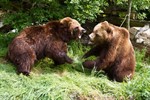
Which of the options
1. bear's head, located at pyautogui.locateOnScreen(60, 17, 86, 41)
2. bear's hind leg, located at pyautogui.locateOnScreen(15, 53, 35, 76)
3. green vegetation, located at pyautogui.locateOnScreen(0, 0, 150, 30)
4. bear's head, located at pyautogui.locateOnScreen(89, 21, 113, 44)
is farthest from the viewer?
green vegetation, located at pyautogui.locateOnScreen(0, 0, 150, 30)

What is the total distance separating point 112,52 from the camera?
6.32 meters

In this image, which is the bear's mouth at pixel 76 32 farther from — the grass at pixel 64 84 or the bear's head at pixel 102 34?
the grass at pixel 64 84

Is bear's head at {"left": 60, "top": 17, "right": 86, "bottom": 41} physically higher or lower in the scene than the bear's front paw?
higher

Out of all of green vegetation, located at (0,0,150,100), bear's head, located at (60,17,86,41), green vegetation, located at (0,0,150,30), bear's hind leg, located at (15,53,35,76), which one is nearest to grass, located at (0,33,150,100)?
green vegetation, located at (0,0,150,100)

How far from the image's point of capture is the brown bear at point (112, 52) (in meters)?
6.35

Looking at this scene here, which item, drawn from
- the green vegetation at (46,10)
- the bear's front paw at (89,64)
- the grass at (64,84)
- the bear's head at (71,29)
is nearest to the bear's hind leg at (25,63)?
the grass at (64,84)

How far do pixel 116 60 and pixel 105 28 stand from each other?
1.94 feet

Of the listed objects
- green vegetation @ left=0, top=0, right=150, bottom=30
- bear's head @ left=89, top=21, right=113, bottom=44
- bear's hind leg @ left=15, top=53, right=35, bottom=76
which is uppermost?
green vegetation @ left=0, top=0, right=150, bottom=30

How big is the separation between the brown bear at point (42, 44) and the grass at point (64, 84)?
0.66 ft

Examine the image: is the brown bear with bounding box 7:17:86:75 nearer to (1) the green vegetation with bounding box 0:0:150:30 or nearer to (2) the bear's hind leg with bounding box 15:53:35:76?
(2) the bear's hind leg with bounding box 15:53:35:76

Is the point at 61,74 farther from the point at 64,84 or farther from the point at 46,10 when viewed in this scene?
the point at 46,10

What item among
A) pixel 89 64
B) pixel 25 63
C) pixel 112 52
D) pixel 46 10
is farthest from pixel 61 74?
pixel 46 10

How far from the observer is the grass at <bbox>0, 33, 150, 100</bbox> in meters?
5.45

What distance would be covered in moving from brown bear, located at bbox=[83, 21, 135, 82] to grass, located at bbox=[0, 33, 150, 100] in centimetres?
16
